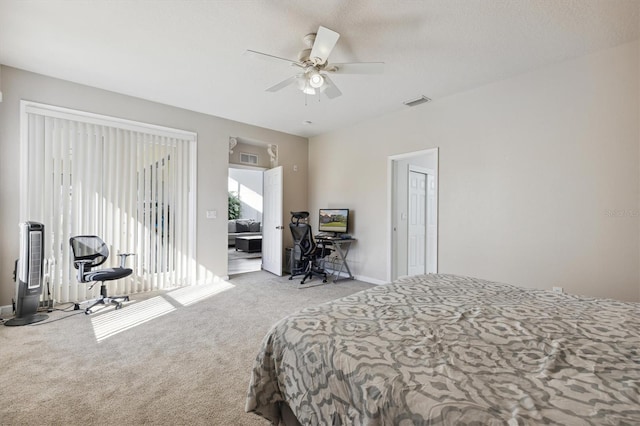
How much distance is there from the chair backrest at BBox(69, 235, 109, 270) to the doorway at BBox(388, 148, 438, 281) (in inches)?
157

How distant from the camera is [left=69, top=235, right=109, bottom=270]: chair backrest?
339 centimetres

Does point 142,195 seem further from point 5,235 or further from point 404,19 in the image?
point 404,19

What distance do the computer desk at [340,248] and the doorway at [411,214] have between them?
0.78m

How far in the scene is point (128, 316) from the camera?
3.18m

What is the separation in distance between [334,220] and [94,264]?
3.53 meters

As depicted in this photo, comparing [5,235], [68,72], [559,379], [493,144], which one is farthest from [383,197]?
A: [5,235]

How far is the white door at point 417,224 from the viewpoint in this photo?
5199 millimetres

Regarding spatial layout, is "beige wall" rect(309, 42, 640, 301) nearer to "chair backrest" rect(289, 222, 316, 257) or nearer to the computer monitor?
the computer monitor

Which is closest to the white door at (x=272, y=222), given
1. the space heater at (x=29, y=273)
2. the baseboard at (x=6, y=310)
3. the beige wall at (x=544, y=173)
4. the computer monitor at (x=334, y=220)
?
the computer monitor at (x=334, y=220)

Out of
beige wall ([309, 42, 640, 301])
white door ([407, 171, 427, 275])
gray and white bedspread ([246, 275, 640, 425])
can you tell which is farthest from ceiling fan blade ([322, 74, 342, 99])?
white door ([407, 171, 427, 275])

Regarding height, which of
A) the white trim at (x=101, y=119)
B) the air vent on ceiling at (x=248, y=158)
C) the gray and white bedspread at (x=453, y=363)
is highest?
the white trim at (x=101, y=119)

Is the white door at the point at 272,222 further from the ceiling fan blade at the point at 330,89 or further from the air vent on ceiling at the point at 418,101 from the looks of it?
the ceiling fan blade at the point at 330,89

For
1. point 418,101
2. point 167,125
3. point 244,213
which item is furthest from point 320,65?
point 244,213

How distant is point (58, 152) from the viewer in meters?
3.52
